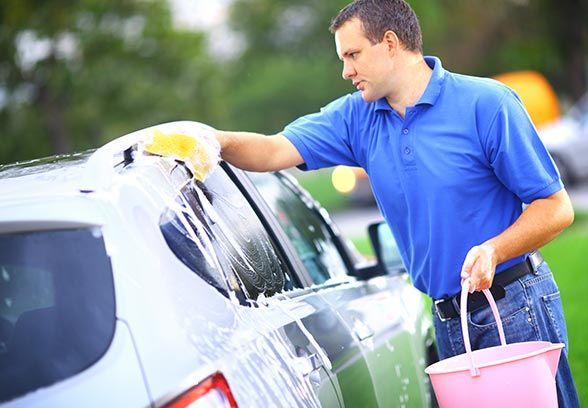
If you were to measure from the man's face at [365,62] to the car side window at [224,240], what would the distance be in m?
0.55

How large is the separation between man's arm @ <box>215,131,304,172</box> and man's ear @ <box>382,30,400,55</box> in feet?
1.69

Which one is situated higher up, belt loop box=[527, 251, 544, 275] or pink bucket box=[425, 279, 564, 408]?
belt loop box=[527, 251, 544, 275]

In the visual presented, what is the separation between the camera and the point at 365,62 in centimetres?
378

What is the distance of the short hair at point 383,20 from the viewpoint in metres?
3.78

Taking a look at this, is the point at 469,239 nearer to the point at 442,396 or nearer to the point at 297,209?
the point at 442,396

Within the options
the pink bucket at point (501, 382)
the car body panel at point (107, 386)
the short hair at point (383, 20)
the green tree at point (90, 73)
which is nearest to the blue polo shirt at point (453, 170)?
the short hair at point (383, 20)

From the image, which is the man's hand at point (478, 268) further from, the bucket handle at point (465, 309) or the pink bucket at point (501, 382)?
the pink bucket at point (501, 382)

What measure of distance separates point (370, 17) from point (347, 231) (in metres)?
15.3

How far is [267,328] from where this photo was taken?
2904 millimetres

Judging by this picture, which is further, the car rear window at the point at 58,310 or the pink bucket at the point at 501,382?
the pink bucket at the point at 501,382

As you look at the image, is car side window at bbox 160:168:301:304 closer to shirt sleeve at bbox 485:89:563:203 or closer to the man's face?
the man's face

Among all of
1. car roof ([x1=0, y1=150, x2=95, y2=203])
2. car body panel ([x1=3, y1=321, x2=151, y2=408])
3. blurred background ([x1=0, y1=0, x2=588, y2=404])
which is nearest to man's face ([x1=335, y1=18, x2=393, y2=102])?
car roof ([x1=0, y1=150, x2=95, y2=203])

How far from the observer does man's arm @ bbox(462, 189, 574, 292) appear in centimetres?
333

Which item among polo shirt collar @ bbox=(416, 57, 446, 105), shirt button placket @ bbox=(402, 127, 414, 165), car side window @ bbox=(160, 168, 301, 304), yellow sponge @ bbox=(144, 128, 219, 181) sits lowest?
car side window @ bbox=(160, 168, 301, 304)
